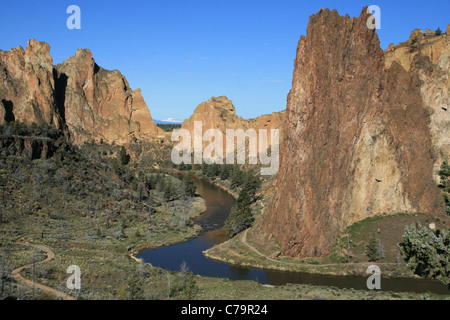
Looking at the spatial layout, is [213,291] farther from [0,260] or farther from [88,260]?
[0,260]

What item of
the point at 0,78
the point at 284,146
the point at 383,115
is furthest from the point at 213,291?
the point at 0,78

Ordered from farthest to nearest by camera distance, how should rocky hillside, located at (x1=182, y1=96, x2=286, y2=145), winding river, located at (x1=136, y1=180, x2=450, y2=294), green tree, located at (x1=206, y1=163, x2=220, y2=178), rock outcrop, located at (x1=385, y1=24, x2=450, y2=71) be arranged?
rocky hillside, located at (x1=182, y1=96, x2=286, y2=145)
green tree, located at (x1=206, y1=163, x2=220, y2=178)
rock outcrop, located at (x1=385, y1=24, x2=450, y2=71)
winding river, located at (x1=136, y1=180, x2=450, y2=294)

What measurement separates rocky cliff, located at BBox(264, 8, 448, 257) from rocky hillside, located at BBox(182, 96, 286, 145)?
9140cm

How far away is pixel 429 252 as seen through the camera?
2042 centimetres

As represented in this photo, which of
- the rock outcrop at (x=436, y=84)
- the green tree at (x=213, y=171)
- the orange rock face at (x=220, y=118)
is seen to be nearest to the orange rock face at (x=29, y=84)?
the green tree at (x=213, y=171)

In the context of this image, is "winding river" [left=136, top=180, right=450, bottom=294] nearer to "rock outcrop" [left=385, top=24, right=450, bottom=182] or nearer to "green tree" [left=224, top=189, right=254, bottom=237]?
"green tree" [left=224, top=189, right=254, bottom=237]

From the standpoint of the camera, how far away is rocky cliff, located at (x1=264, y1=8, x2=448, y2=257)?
53.7m

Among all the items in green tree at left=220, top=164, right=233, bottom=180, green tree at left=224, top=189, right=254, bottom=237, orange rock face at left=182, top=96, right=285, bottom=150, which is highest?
orange rock face at left=182, top=96, right=285, bottom=150

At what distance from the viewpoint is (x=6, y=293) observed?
102 feet

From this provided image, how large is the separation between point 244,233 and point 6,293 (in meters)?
38.0

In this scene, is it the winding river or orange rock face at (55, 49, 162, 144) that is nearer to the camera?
the winding river

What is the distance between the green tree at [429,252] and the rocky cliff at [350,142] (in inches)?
1247

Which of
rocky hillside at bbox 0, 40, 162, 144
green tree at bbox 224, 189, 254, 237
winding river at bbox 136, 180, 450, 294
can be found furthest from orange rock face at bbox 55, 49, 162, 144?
green tree at bbox 224, 189, 254, 237

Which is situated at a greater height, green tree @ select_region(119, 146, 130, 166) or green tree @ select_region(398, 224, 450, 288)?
green tree @ select_region(119, 146, 130, 166)
